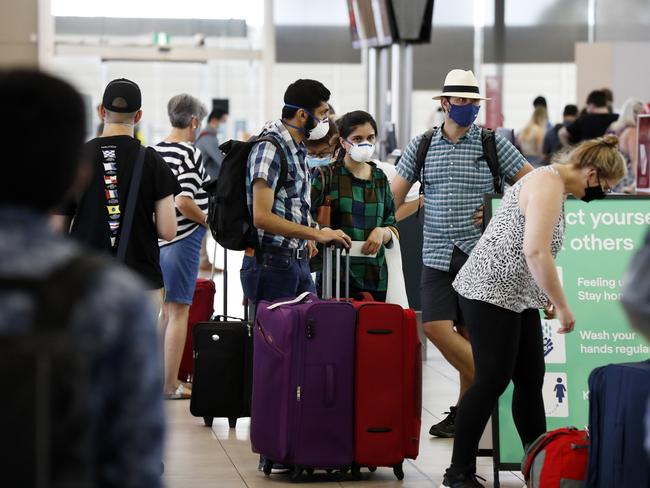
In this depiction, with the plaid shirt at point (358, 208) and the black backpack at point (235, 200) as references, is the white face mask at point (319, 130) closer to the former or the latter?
the black backpack at point (235, 200)

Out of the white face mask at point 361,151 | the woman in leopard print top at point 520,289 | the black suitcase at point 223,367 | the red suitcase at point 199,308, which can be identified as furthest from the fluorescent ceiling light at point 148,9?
the woman in leopard print top at point 520,289

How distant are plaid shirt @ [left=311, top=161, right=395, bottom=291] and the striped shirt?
101cm

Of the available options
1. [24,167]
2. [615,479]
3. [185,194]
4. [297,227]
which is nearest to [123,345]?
[24,167]

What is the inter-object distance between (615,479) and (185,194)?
2994 millimetres

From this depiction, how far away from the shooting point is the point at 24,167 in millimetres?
1626

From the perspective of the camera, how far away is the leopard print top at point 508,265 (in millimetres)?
4098

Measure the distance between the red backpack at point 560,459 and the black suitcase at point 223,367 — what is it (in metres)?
1.78

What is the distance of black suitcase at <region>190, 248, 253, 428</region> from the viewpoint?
5551 mm

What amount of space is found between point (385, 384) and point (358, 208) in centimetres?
87

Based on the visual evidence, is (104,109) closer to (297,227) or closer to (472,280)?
(297,227)

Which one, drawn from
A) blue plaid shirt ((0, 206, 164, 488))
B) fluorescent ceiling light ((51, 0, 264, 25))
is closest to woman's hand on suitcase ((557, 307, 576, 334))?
blue plaid shirt ((0, 206, 164, 488))

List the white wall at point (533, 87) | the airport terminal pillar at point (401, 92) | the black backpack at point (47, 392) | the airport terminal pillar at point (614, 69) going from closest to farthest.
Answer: the black backpack at point (47, 392) < the airport terminal pillar at point (401, 92) < the airport terminal pillar at point (614, 69) < the white wall at point (533, 87)

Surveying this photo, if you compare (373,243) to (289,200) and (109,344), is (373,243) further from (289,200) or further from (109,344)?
(109,344)

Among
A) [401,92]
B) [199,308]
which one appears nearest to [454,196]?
[199,308]
